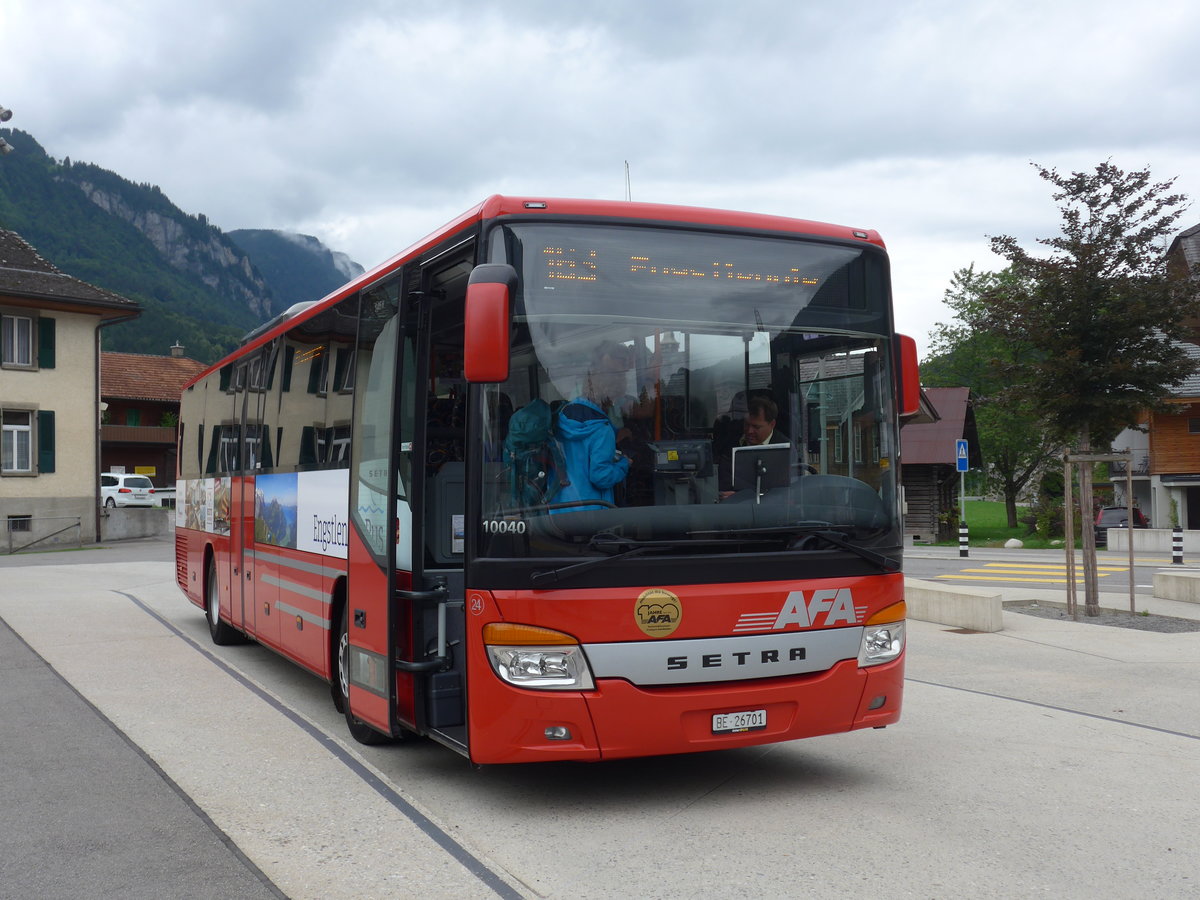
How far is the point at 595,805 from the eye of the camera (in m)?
6.23

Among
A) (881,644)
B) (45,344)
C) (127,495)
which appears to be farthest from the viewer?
(127,495)

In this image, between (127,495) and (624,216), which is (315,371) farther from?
(127,495)

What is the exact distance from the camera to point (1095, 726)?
27.8 ft

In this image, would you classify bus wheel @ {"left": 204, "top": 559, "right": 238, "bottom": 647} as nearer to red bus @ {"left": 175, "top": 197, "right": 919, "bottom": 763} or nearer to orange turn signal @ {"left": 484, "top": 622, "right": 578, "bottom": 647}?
red bus @ {"left": 175, "top": 197, "right": 919, "bottom": 763}

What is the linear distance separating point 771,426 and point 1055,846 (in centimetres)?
230

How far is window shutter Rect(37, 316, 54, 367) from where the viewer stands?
36812 millimetres

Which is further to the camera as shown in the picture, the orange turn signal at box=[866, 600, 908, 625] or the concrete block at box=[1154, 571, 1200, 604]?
the concrete block at box=[1154, 571, 1200, 604]

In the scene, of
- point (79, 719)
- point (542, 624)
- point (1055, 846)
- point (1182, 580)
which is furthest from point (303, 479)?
point (1182, 580)

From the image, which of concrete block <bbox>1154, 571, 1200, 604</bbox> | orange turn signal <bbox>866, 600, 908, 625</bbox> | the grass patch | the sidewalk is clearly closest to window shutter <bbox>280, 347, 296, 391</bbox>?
the sidewalk

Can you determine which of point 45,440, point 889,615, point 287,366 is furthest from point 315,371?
point 45,440

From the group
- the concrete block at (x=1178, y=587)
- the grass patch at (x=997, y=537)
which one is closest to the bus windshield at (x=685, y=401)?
the concrete block at (x=1178, y=587)

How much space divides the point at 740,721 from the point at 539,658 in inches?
41.4

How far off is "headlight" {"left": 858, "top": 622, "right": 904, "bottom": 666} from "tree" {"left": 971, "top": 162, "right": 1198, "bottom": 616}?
9.76 m

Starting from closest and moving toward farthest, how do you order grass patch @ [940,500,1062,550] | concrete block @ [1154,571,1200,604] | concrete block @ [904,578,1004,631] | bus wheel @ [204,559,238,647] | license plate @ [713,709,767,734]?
license plate @ [713,709,767,734] < bus wheel @ [204,559,238,647] < concrete block @ [904,578,1004,631] < concrete block @ [1154,571,1200,604] < grass patch @ [940,500,1062,550]
